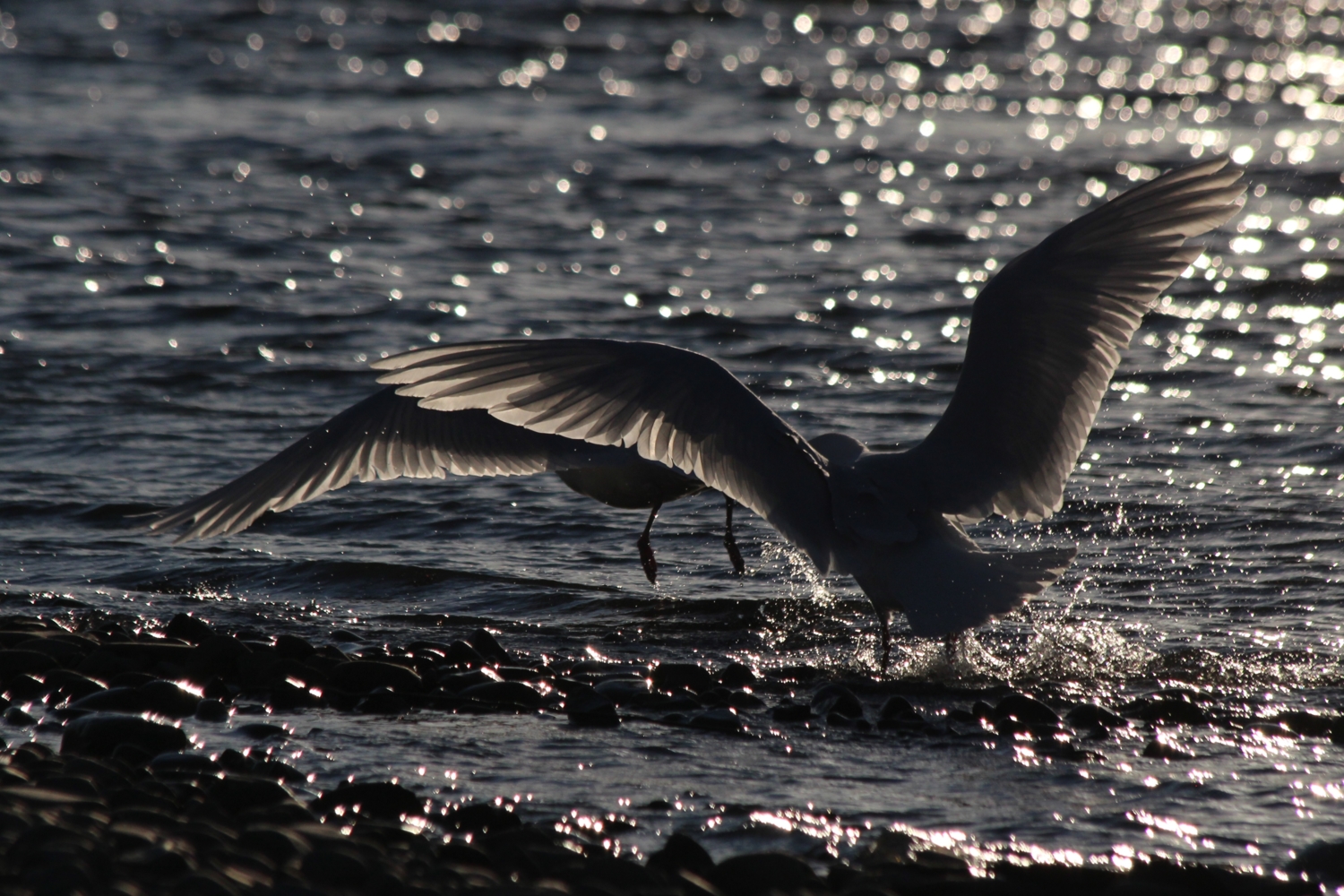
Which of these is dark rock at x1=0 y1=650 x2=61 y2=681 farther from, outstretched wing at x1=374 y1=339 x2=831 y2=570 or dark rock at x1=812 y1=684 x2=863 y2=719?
dark rock at x1=812 y1=684 x2=863 y2=719

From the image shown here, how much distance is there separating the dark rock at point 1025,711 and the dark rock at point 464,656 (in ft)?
5.89

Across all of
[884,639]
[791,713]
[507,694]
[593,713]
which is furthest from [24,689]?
[884,639]

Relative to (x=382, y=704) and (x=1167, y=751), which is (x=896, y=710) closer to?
(x=1167, y=751)

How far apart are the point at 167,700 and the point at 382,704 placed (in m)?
0.66

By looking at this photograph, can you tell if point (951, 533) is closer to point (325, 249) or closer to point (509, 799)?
point (509, 799)

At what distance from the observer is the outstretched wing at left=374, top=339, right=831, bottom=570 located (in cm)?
544

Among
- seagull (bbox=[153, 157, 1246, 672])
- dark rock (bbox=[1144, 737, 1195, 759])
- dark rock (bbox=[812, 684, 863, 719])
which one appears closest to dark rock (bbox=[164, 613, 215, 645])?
seagull (bbox=[153, 157, 1246, 672])

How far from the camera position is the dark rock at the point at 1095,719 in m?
5.16

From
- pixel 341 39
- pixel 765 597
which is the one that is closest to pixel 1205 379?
pixel 765 597

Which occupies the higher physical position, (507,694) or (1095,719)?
(1095,719)

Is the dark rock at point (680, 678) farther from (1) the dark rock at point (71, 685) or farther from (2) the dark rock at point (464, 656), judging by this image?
(1) the dark rock at point (71, 685)

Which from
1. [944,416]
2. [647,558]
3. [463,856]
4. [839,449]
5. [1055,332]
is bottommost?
[463,856]

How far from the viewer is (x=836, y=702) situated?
5.36 m

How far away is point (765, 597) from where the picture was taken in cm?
693
